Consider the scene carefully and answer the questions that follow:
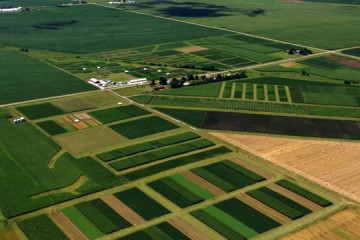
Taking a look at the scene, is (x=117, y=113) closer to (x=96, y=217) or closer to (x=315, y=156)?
(x=96, y=217)

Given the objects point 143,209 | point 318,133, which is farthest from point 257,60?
point 143,209

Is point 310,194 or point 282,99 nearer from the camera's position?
point 310,194

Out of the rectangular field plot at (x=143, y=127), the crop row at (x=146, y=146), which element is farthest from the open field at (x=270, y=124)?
the crop row at (x=146, y=146)

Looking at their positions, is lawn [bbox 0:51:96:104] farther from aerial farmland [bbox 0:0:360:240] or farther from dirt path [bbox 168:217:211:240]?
dirt path [bbox 168:217:211:240]

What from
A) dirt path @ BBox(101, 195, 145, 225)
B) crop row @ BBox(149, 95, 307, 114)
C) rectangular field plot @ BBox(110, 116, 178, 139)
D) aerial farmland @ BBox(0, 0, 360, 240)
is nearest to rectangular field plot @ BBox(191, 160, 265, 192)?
aerial farmland @ BBox(0, 0, 360, 240)

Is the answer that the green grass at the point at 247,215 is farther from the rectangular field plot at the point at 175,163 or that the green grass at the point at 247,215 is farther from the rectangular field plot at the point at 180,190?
the rectangular field plot at the point at 175,163

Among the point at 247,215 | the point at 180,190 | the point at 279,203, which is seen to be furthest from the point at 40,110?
the point at 279,203

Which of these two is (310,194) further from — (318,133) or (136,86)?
(136,86)
